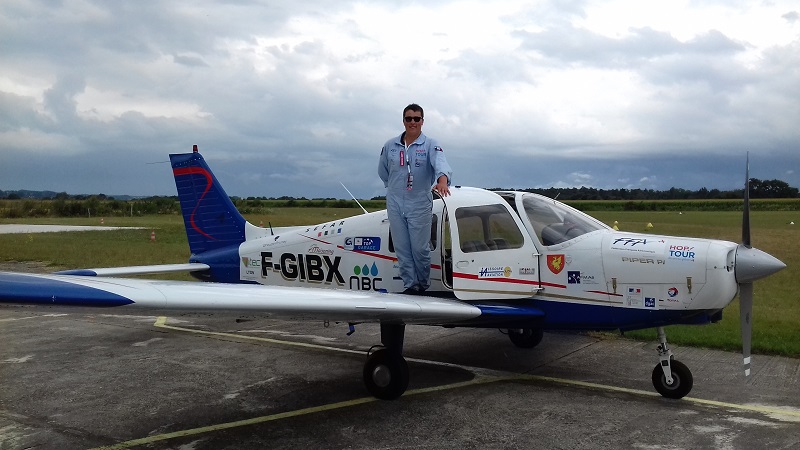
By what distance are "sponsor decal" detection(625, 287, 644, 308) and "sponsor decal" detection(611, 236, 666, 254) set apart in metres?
0.37

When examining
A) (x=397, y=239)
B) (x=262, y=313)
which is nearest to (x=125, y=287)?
(x=262, y=313)

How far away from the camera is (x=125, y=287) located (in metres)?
4.15

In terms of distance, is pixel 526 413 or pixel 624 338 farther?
pixel 624 338

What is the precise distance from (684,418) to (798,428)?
0.87 meters

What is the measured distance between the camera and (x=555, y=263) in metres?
6.23

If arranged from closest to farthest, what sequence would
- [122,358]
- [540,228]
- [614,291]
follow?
1. [614,291]
2. [540,228]
3. [122,358]

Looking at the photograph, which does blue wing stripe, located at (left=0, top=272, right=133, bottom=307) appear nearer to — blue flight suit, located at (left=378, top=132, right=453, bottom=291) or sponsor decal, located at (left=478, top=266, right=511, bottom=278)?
blue flight suit, located at (left=378, top=132, right=453, bottom=291)

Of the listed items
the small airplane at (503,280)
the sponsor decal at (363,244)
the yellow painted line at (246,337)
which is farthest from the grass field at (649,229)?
the sponsor decal at (363,244)

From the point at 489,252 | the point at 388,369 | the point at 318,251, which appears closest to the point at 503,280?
the point at 489,252

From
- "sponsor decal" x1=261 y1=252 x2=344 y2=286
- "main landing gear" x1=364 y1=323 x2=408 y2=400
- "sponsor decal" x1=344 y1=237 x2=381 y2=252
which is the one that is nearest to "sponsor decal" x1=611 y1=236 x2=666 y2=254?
"main landing gear" x1=364 y1=323 x2=408 y2=400

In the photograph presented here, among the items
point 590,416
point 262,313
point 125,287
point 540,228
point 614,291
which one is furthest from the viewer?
point 540,228

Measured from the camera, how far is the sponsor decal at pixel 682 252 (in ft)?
18.6

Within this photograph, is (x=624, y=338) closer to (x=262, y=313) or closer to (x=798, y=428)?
(x=798, y=428)

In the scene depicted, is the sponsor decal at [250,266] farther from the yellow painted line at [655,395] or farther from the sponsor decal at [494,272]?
the yellow painted line at [655,395]
